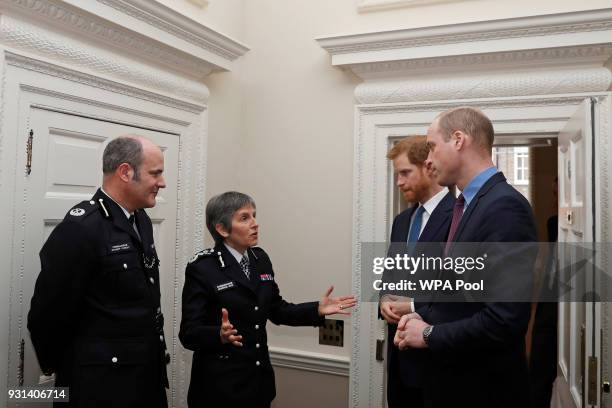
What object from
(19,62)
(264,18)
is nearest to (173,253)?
(19,62)

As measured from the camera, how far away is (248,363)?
2.27 m

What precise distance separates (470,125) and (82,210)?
1446mm

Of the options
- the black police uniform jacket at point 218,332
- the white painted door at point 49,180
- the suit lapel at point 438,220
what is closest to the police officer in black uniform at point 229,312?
the black police uniform jacket at point 218,332

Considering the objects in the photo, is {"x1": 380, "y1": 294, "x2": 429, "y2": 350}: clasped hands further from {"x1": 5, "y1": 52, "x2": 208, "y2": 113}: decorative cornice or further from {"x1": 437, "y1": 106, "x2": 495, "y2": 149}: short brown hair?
{"x1": 5, "y1": 52, "x2": 208, "y2": 113}: decorative cornice

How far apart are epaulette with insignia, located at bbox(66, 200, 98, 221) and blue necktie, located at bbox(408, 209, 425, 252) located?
1408 millimetres

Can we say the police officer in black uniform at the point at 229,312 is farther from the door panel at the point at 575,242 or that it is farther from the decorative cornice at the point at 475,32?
the decorative cornice at the point at 475,32

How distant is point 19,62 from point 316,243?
6.39 feet

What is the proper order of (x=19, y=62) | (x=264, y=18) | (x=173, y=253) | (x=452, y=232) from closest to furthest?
(x=452, y=232) → (x=19, y=62) → (x=173, y=253) → (x=264, y=18)

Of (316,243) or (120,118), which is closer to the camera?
(120,118)

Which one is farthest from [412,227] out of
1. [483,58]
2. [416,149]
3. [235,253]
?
[483,58]

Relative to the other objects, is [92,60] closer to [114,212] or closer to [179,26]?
[179,26]

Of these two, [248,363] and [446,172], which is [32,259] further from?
[446,172]

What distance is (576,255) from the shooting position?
244cm

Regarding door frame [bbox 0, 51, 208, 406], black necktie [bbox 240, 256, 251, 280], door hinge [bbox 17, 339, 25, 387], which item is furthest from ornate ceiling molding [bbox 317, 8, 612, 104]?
door hinge [bbox 17, 339, 25, 387]
